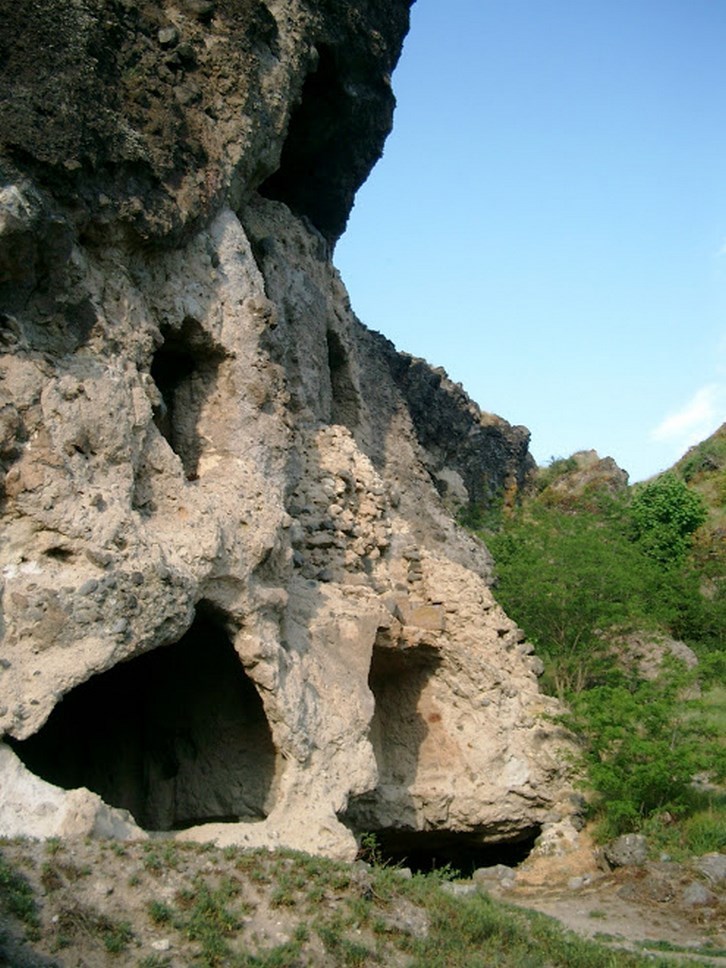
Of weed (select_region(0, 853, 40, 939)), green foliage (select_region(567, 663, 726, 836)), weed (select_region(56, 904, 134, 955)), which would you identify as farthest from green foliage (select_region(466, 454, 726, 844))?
weed (select_region(0, 853, 40, 939))

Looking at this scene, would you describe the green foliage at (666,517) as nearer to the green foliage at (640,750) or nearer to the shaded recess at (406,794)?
the green foliage at (640,750)

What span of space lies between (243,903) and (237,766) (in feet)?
13.0

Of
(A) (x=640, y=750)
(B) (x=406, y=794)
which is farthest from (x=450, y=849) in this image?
(A) (x=640, y=750)

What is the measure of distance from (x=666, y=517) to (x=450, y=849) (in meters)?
17.3

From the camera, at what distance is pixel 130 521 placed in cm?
983

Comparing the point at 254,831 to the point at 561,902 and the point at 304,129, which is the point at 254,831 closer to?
the point at 561,902

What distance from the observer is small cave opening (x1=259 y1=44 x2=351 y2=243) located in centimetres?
1603

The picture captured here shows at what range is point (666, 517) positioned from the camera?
29484mm

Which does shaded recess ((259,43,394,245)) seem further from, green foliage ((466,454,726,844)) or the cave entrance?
the cave entrance

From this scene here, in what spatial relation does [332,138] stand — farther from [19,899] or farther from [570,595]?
[19,899]

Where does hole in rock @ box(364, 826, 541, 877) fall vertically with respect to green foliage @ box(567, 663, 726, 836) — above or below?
below

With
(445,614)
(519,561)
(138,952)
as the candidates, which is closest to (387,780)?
(445,614)

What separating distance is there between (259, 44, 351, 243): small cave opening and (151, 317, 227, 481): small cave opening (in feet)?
16.2

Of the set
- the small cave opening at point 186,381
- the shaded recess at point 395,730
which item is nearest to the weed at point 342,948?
the shaded recess at point 395,730
